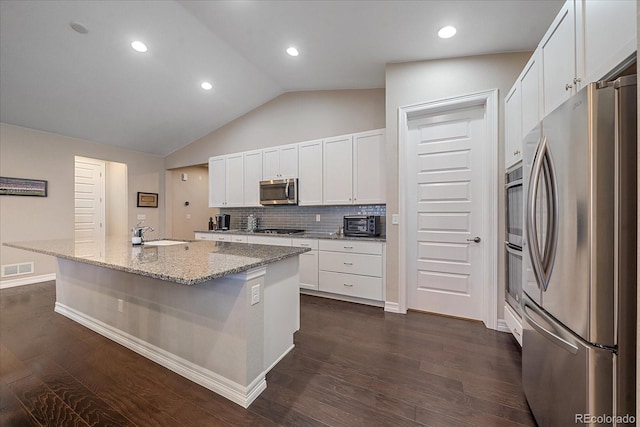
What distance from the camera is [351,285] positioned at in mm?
3295

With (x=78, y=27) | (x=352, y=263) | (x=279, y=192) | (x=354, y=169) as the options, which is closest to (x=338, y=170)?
(x=354, y=169)

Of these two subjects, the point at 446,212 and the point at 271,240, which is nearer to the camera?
the point at 446,212

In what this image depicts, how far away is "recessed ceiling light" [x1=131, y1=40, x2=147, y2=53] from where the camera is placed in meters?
3.16

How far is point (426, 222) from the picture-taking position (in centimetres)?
302

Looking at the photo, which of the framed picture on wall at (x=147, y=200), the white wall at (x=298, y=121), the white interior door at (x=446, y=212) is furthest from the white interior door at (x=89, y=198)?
the white interior door at (x=446, y=212)

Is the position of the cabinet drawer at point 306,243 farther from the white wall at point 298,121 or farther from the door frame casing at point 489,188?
the door frame casing at point 489,188

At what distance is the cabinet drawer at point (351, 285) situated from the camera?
10.3ft

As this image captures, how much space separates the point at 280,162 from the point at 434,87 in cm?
246

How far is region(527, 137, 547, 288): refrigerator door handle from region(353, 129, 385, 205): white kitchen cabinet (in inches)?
78.1

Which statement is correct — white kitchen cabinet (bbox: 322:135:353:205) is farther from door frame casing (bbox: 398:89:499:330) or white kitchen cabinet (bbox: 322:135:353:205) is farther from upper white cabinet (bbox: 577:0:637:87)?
upper white cabinet (bbox: 577:0:637:87)

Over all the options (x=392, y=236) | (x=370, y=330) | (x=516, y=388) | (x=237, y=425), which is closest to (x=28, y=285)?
(x=237, y=425)

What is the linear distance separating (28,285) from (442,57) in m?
6.91

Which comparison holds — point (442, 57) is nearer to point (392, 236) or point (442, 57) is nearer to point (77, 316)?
point (392, 236)

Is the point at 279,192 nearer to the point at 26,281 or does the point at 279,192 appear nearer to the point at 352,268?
the point at 352,268
